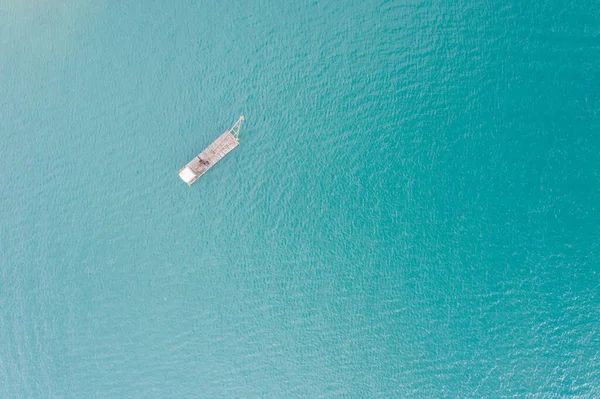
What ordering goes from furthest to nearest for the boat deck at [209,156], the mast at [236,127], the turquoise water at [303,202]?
the mast at [236,127] < the boat deck at [209,156] < the turquoise water at [303,202]

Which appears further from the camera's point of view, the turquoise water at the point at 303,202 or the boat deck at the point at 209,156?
the boat deck at the point at 209,156

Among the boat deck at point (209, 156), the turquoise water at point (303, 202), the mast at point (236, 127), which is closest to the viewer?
the turquoise water at point (303, 202)

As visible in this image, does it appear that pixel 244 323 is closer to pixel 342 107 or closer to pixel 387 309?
pixel 387 309

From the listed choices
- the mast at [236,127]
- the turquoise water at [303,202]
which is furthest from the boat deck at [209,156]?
the turquoise water at [303,202]

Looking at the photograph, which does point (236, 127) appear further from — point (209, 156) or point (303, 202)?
point (303, 202)

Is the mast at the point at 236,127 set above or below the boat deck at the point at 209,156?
above

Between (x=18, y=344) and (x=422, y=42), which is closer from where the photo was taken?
(x=422, y=42)

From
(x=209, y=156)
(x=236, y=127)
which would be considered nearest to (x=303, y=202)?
(x=236, y=127)

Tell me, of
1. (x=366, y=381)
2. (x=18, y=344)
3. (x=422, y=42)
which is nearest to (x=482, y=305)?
(x=366, y=381)

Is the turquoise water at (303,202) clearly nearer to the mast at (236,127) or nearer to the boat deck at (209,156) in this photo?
the mast at (236,127)
